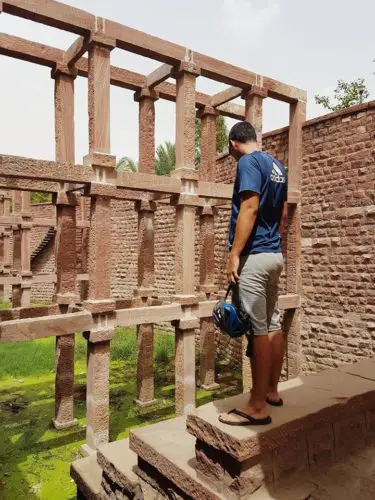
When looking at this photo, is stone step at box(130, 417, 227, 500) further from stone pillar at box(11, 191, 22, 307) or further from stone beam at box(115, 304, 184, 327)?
stone pillar at box(11, 191, 22, 307)

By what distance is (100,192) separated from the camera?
4.90 meters

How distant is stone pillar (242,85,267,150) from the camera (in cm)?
621

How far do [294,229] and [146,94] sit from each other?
10.9 ft

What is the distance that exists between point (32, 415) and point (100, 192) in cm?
403

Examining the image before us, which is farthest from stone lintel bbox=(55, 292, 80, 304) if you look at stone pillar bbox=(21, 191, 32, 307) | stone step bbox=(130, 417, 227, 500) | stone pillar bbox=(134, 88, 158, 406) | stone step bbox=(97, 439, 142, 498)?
stone pillar bbox=(21, 191, 32, 307)

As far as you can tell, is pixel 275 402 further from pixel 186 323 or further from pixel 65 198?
pixel 65 198

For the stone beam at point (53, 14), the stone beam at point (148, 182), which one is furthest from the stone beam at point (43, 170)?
the stone beam at point (53, 14)

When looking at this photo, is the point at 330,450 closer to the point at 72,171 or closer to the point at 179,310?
the point at 179,310

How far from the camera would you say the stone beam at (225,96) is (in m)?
6.90

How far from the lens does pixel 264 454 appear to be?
7.67 ft

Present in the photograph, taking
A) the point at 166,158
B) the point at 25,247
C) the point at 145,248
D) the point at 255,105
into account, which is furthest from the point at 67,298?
the point at 166,158

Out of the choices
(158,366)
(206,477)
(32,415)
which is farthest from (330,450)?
(158,366)

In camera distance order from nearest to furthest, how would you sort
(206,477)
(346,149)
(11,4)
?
1. (206,477)
2. (11,4)
3. (346,149)

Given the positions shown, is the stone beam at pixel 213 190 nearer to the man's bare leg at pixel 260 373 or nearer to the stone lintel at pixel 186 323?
the stone lintel at pixel 186 323
